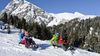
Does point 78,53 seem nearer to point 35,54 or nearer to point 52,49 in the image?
point 52,49

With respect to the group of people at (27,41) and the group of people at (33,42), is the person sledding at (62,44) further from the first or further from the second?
the group of people at (27,41)

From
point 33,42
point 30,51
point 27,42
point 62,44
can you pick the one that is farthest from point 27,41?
point 62,44

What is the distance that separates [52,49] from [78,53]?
3.16 meters

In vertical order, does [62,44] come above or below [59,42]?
below

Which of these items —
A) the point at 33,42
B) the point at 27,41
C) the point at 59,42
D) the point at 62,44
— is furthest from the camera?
the point at 59,42

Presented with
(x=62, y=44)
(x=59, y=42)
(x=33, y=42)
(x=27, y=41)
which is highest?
(x=27, y=41)

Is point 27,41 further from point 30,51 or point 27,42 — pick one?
point 30,51

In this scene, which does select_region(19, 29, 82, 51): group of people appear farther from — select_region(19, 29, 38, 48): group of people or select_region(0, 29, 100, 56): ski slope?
select_region(0, 29, 100, 56): ski slope

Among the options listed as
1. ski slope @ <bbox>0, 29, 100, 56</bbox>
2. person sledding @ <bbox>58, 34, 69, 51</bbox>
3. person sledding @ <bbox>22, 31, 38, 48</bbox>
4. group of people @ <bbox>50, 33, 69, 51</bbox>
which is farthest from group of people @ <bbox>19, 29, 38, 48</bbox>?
person sledding @ <bbox>58, 34, 69, 51</bbox>

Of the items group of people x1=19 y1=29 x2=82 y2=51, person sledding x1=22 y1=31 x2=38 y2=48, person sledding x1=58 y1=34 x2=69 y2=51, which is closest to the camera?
person sledding x1=22 y1=31 x2=38 y2=48

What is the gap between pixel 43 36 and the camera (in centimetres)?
10238

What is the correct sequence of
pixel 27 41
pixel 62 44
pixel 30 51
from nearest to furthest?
pixel 30 51 → pixel 27 41 → pixel 62 44

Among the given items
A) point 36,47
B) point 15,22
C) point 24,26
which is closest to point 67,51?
point 36,47

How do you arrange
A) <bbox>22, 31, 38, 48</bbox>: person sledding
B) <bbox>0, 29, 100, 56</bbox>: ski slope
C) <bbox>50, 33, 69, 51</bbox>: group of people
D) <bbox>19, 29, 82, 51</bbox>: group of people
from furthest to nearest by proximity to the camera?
<bbox>50, 33, 69, 51</bbox>: group of people, <bbox>19, 29, 82, 51</bbox>: group of people, <bbox>22, 31, 38, 48</bbox>: person sledding, <bbox>0, 29, 100, 56</bbox>: ski slope
